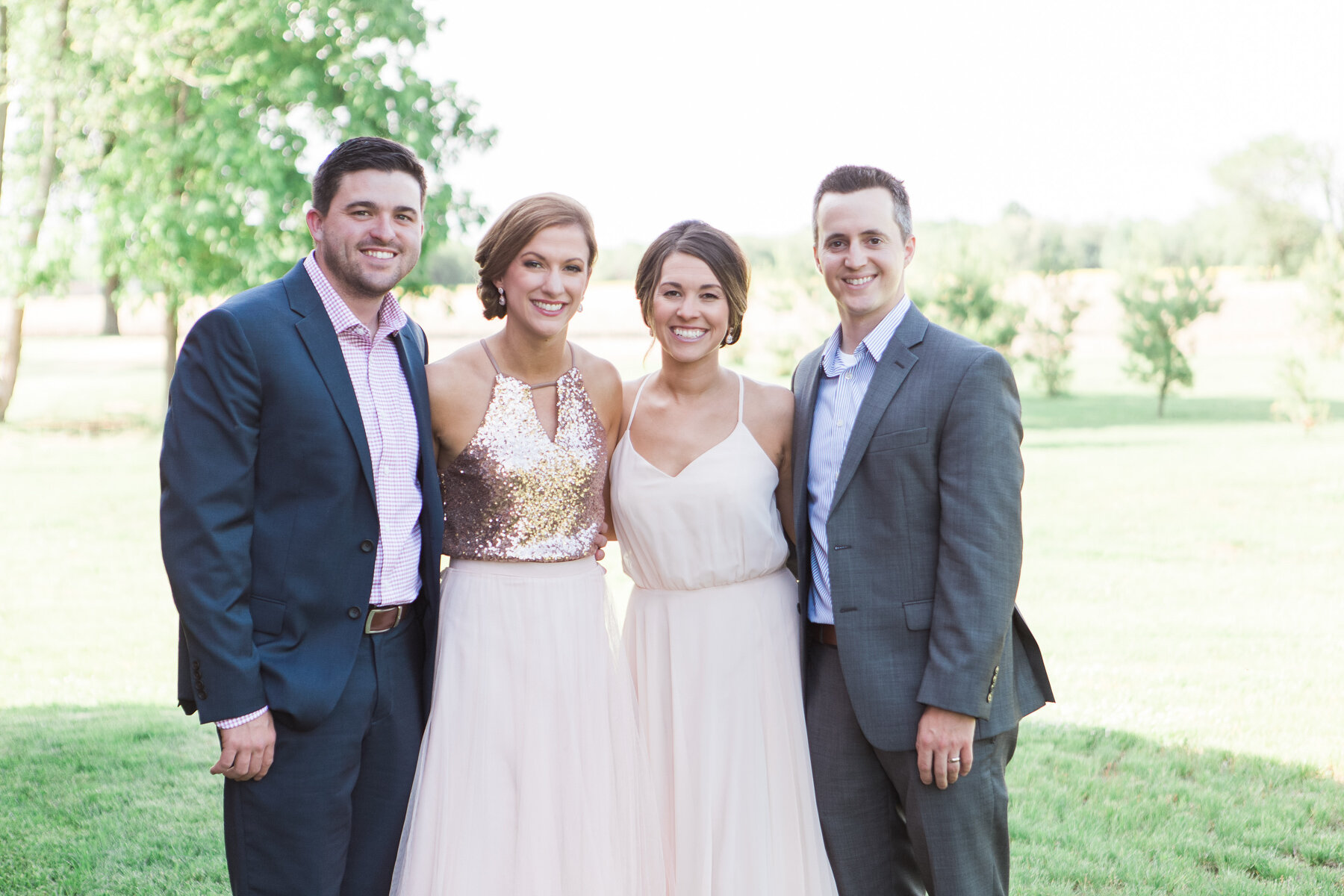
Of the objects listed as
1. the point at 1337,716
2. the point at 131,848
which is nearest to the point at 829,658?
the point at 131,848

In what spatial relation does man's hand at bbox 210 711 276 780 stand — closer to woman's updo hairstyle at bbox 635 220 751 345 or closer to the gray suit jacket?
the gray suit jacket

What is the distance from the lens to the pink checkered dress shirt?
10.1 feet

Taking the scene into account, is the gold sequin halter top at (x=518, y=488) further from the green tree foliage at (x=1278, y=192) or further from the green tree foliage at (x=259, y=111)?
the green tree foliage at (x=1278, y=192)

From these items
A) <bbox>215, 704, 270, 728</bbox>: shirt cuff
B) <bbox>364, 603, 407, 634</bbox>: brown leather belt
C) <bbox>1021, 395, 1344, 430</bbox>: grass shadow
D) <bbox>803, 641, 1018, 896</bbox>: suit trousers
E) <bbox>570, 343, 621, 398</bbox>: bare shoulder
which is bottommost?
<bbox>1021, 395, 1344, 430</bbox>: grass shadow

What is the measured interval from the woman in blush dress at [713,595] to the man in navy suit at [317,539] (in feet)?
2.68

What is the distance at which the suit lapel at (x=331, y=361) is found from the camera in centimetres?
297

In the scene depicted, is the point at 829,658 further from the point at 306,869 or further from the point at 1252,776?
the point at 1252,776

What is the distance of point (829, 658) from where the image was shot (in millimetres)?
3439

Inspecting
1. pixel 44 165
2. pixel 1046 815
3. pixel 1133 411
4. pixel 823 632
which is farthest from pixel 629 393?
pixel 1133 411

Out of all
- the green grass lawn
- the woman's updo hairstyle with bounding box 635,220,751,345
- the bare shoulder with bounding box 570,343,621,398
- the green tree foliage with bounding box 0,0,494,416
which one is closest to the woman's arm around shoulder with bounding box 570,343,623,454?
the bare shoulder with bounding box 570,343,621,398

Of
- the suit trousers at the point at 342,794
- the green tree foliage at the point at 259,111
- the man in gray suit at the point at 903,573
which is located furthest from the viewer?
the green tree foliage at the point at 259,111

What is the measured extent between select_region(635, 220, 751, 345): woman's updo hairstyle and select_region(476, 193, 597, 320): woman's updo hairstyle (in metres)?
0.25

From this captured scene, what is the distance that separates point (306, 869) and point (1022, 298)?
34796 mm

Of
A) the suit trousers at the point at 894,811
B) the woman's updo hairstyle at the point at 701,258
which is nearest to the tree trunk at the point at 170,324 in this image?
the woman's updo hairstyle at the point at 701,258
